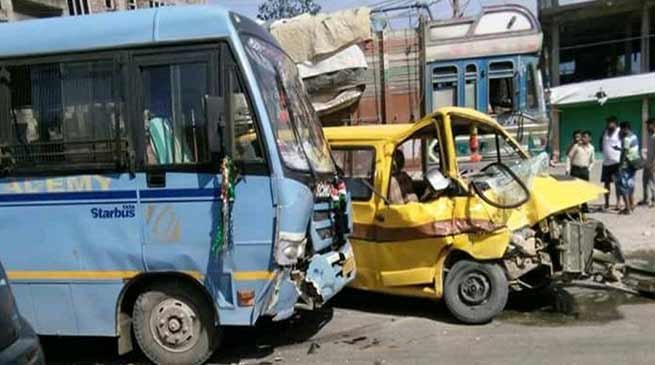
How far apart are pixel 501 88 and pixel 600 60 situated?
22903 millimetres

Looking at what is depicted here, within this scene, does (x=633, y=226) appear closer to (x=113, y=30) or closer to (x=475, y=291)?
(x=475, y=291)

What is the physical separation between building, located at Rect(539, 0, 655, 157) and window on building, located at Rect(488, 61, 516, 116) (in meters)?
13.0

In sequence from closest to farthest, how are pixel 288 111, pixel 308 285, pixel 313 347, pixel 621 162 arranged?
pixel 308 285 → pixel 288 111 → pixel 313 347 → pixel 621 162

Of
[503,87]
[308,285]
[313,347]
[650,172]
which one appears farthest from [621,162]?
[308,285]

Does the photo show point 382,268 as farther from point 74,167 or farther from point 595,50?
point 595,50

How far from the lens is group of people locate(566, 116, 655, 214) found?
37.5 feet

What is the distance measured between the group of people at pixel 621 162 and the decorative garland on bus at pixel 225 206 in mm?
8825

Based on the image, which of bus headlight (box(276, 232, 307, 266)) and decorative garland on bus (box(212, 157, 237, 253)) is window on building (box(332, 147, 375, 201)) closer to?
bus headlight (box(276, 232, 307, 266))

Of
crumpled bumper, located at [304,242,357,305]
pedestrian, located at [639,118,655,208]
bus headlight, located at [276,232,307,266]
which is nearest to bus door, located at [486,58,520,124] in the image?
pedestrian, located at [639,118,655,208]

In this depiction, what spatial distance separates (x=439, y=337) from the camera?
5.78 m

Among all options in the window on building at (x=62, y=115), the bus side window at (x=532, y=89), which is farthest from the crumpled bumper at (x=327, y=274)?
the bus side window at (x=532, y=89)

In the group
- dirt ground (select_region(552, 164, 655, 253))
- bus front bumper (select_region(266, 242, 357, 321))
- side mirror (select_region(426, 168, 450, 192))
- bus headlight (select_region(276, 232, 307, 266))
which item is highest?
side mirror (select_region(426, 168, 450, 192))

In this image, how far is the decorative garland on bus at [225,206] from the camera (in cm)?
479

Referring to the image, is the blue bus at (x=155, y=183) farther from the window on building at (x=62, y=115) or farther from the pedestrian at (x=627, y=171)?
the pedestrian at (x=627, y=171)
